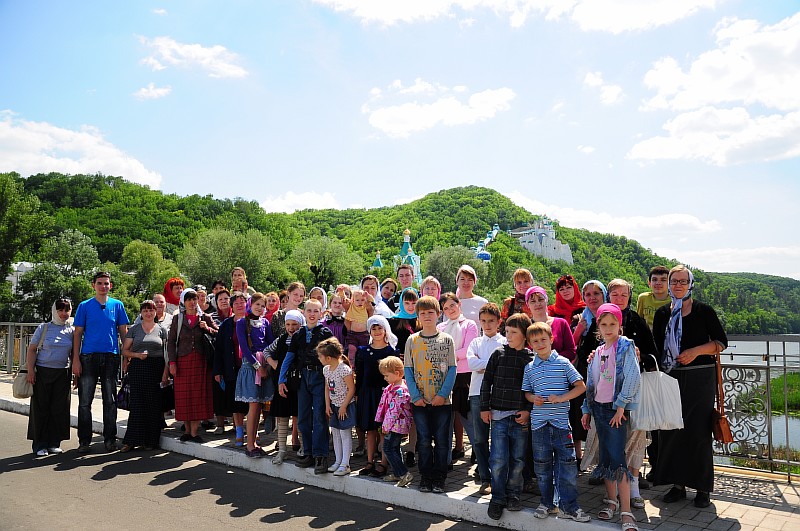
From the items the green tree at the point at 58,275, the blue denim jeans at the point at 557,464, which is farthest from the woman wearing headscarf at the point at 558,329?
the green tree at the point at 58,275

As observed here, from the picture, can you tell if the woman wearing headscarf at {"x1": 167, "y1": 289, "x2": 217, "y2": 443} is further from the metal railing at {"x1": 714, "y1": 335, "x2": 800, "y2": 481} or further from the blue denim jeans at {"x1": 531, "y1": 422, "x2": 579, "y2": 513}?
the metal railing at {"x1": 714, "y1": 335, "x2": 800, "y2": 481}

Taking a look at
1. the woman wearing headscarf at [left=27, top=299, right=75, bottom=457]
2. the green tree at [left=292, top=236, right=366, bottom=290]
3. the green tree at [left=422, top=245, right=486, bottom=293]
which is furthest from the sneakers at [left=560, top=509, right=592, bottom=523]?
the green tree at [left=422, top=245, right=486, bottom=293]

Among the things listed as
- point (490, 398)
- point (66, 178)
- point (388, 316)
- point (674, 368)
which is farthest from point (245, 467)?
point (66, 178)

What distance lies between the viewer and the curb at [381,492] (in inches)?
181

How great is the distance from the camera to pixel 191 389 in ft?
24.4

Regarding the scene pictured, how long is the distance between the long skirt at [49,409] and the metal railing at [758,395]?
24.8 feet

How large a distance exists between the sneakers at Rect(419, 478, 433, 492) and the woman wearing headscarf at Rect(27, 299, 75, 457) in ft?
15.7

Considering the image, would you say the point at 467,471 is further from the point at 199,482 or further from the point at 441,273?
the point at 441,273

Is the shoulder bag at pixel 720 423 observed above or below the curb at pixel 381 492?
above

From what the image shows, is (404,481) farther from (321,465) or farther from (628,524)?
(628,524)

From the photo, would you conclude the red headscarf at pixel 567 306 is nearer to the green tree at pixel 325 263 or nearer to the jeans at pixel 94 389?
the jeans at pixel 94 389

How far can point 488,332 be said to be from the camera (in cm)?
533

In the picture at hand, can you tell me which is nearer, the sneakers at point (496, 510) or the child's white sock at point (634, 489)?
the sneakers at point (496, 510)

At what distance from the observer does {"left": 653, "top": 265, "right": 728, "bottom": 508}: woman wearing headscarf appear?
16.0ft
